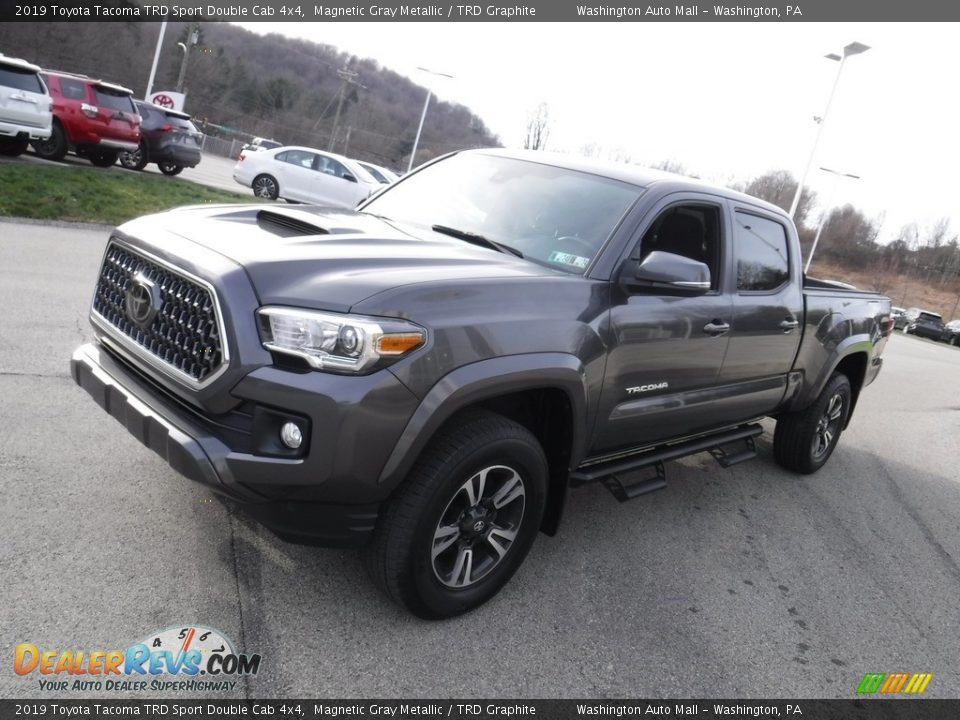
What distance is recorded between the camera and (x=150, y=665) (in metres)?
2.66

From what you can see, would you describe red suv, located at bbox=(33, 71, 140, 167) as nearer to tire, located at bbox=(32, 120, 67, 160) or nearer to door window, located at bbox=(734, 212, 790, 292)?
tire, located at bbox=(32, 120, 67, 160)

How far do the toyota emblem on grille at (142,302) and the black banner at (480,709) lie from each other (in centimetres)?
140

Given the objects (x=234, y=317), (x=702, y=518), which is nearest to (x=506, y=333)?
(x=234, y=317)

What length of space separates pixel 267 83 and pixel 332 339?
88.0 metres

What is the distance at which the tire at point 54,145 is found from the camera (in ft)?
49.9

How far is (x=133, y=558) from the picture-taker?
10.6 ft

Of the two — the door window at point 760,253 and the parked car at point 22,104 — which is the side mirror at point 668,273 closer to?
the door window at point 760,253

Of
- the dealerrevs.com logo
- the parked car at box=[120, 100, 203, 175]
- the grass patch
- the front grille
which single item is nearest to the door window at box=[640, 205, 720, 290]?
the front grille

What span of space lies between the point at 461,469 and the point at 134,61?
70676 mm

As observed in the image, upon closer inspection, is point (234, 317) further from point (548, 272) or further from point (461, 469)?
point (548, 272)

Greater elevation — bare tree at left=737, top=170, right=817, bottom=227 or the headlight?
bare tree at left=737, top=170, right=817, bottom=227

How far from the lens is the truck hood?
2738mm

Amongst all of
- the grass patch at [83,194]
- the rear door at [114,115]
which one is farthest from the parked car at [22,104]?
the rear door at [114,115]

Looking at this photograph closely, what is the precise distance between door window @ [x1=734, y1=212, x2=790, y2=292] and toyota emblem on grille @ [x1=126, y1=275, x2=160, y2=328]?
3185 millimetres
